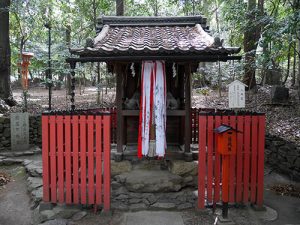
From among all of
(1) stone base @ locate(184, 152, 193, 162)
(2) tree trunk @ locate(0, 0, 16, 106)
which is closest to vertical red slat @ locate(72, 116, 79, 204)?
(1) stone base @ locate(184, 152, 193, 162)

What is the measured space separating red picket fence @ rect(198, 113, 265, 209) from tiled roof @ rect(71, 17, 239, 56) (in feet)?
4.64

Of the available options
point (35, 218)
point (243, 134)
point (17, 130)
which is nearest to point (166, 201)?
point (243, 134)

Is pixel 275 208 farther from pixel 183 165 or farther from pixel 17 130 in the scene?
pixel 17 130

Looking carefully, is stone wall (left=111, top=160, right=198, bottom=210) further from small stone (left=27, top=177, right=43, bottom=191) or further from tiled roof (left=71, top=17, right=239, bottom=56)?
tiled roof (left=71, top=17, right=239, bottom=56)

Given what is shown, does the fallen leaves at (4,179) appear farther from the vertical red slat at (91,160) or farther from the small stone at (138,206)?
the small stone at (138,206)

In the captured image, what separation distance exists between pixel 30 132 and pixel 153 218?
7709mm

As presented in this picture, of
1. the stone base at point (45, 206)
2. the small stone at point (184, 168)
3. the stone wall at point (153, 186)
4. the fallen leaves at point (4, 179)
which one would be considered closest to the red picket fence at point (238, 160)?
the stone wall at point (153, 186)

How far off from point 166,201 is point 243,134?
2.08 m

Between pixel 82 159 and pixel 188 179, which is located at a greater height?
pixel 82 159

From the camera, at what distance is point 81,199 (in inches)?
215

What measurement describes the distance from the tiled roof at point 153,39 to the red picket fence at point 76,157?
1.44 meters

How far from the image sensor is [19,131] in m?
10.1

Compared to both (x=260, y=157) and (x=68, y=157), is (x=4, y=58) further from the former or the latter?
(x=260, y=157)

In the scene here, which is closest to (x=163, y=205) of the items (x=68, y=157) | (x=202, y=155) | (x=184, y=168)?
(x=184, y=168)
